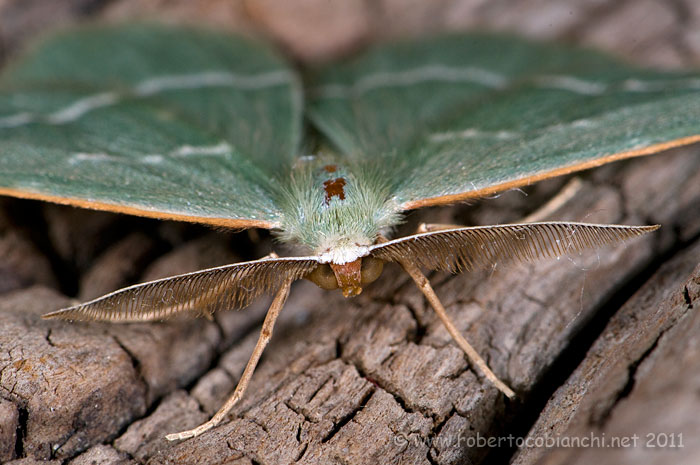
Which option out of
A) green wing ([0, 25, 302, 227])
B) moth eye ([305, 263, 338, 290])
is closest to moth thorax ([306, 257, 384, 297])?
moth eye ([305, 263, 338, 290])

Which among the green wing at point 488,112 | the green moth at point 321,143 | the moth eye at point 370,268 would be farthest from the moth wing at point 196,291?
the green wing at point 488,112

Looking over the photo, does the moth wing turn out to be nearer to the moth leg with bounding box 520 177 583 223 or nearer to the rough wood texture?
the rough wood texture

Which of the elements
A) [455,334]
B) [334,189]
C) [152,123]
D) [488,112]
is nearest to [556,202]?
[488,112]

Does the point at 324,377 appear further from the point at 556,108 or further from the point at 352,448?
the point at 556,108

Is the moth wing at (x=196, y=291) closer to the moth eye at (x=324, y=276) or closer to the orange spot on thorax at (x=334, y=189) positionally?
the moth eye at (x=324, y=276)

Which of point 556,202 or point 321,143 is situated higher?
point 321,143

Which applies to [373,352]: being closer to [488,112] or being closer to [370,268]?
[370,268]

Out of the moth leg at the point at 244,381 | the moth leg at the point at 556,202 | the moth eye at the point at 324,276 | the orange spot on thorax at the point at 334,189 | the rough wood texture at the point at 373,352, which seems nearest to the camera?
the rough wood texture at the point at 373,352
